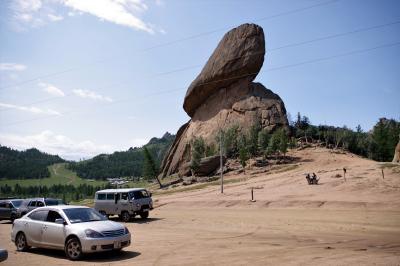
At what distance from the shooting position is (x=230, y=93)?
295 feet

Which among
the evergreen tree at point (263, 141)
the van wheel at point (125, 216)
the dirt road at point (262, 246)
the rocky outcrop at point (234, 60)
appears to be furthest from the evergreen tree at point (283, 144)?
the dirt road at point (262, 246)

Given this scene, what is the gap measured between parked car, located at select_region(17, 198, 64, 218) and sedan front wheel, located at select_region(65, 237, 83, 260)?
581 inches

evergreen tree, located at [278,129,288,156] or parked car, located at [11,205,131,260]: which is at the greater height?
evergreen tree, located at [278,129,288,156]

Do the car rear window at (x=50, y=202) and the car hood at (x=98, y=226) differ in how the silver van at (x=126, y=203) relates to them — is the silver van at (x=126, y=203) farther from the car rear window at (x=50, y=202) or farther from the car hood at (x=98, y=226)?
the car hood at (x=98, y=226)

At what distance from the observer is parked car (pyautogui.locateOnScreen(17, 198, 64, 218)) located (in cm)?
2633

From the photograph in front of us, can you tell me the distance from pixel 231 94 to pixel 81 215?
7792 centimetres

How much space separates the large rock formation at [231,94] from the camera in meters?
83.1

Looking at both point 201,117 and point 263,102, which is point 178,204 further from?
point 201,117

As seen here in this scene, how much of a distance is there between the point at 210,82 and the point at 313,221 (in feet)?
231

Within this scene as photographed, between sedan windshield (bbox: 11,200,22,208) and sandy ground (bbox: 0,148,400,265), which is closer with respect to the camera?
sandy ground (bbox: 0,148,400,265)

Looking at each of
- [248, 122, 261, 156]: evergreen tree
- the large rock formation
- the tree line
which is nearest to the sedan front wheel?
the tree line

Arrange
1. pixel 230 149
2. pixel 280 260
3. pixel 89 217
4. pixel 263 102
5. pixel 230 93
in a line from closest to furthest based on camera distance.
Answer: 1. pixel 280 260
2. pixel 89 217
3. pixel 230 149
4. pixel 263 102
5. pixel 230 93

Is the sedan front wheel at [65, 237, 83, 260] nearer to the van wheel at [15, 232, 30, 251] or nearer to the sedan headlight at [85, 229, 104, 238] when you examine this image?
the sedan headlight at [85, 229, 104, 238]

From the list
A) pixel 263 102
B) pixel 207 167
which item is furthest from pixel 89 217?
pixel 263 102
